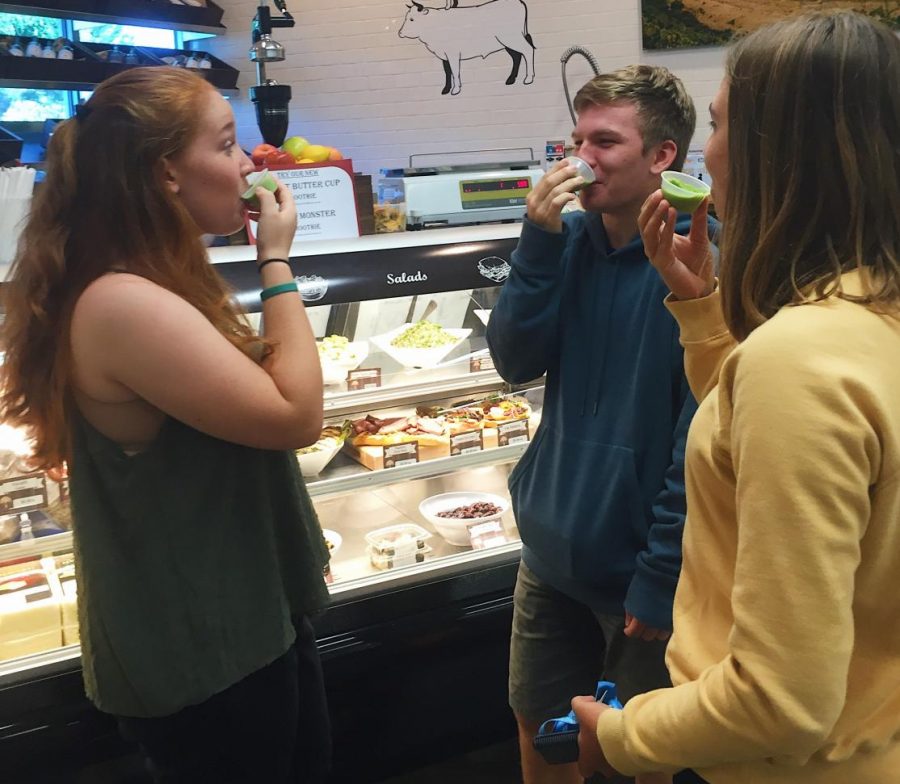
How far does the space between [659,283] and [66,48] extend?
3.36m

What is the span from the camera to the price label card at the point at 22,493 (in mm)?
2516

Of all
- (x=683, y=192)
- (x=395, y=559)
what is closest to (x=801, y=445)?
(x=683, y=192)

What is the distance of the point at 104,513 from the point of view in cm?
168

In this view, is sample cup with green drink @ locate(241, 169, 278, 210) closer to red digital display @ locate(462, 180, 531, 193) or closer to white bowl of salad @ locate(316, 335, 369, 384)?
white bowl of salad @ locate(316, 335, 369, 384)

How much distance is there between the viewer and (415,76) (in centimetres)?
529

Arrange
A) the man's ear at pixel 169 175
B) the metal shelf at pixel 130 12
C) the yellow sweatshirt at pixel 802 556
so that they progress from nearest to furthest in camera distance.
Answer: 1. the yellow sweatshirt at pixel 802 556
2. the man's ear at pixel 169 175
3. the metal shelf at pixel 130 12

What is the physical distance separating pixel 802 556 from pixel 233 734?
1314 mm

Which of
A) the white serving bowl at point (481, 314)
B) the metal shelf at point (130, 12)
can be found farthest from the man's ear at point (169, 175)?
the metal shelf at point (130, 12)

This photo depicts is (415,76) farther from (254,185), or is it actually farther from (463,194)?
(254,185)

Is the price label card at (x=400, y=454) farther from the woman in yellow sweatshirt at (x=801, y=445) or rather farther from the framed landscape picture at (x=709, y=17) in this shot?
the framed landscape picture at (x=709, y=17)

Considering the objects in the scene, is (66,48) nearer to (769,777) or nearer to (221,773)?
(221,773)

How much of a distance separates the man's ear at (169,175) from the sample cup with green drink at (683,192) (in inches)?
36.9

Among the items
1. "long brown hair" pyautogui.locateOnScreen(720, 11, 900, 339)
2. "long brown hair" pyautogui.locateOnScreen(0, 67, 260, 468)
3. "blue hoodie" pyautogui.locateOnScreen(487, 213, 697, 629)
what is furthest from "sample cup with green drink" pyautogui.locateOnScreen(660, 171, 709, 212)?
"long brown hair" pyautogui.locateOnScreen(0, 67, 260, 468)

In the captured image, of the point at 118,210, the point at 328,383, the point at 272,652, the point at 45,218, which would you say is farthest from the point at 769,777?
the point at 328,383
